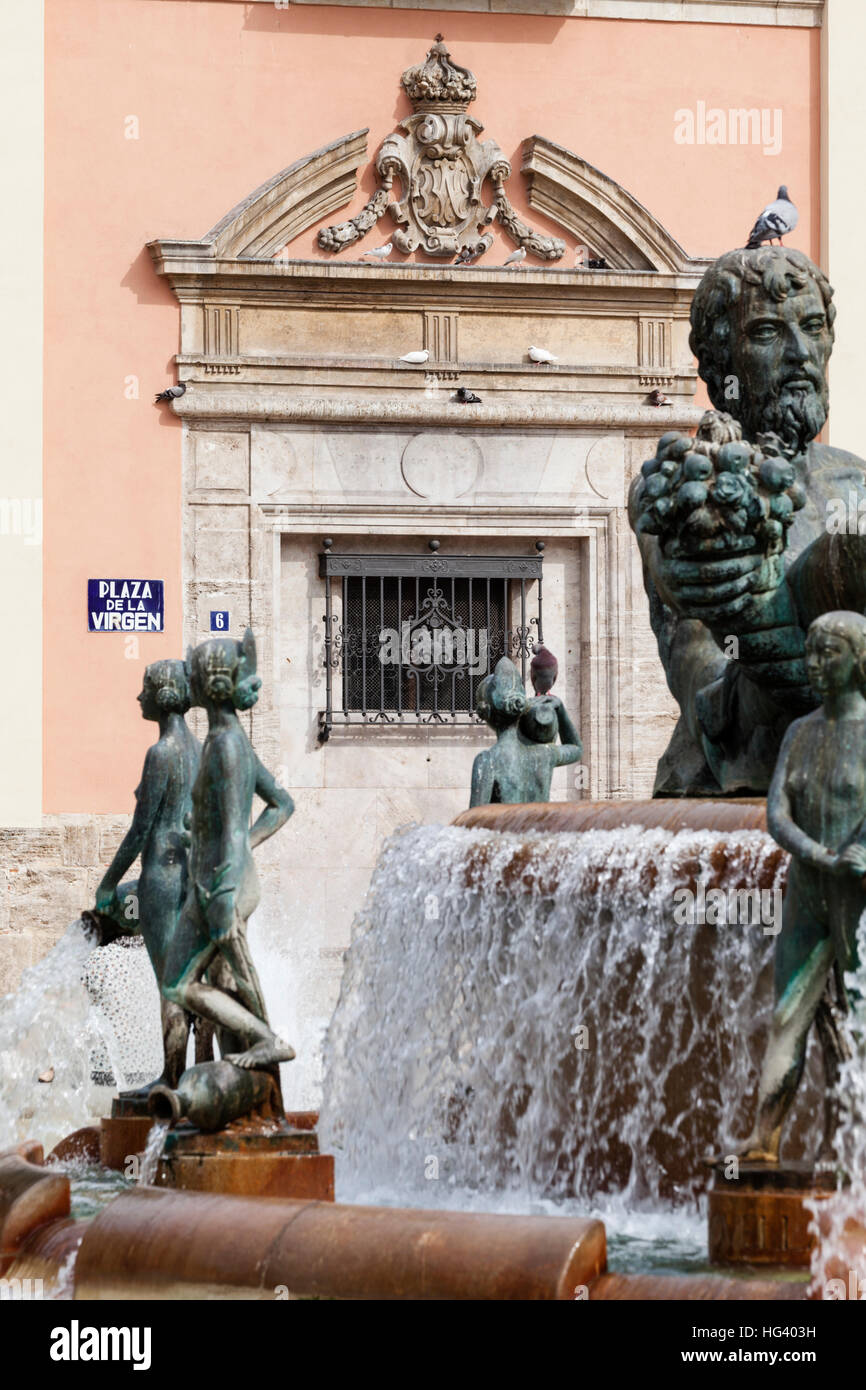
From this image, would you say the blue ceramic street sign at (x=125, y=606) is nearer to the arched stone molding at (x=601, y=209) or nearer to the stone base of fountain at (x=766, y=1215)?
the arched stone molding at (x=601, y=209)

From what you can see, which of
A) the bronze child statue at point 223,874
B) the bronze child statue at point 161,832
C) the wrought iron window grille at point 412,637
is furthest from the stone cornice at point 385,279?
the bronze child statue at point 223,874

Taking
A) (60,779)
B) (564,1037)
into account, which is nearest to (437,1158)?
(564,1037)

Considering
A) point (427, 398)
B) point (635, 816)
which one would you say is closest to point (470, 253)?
point (427, 398)

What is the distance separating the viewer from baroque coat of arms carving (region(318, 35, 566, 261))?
14.4 m

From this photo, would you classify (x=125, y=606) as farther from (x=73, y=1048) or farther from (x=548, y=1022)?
(x=548, y=1022)

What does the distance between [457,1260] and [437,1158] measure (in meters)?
1.83

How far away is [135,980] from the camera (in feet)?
31.8

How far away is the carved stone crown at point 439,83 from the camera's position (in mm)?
14391

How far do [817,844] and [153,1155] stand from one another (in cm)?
197

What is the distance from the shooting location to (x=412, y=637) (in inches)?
551

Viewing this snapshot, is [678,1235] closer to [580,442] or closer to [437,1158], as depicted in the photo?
[437,1158]

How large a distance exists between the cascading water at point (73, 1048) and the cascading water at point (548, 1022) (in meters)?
3.00

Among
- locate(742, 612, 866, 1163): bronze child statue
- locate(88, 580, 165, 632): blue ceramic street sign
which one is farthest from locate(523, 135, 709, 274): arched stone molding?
locate(742, 612, 866, 1163): bronze child statue

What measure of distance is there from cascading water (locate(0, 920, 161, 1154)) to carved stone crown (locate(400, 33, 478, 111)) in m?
6.53
